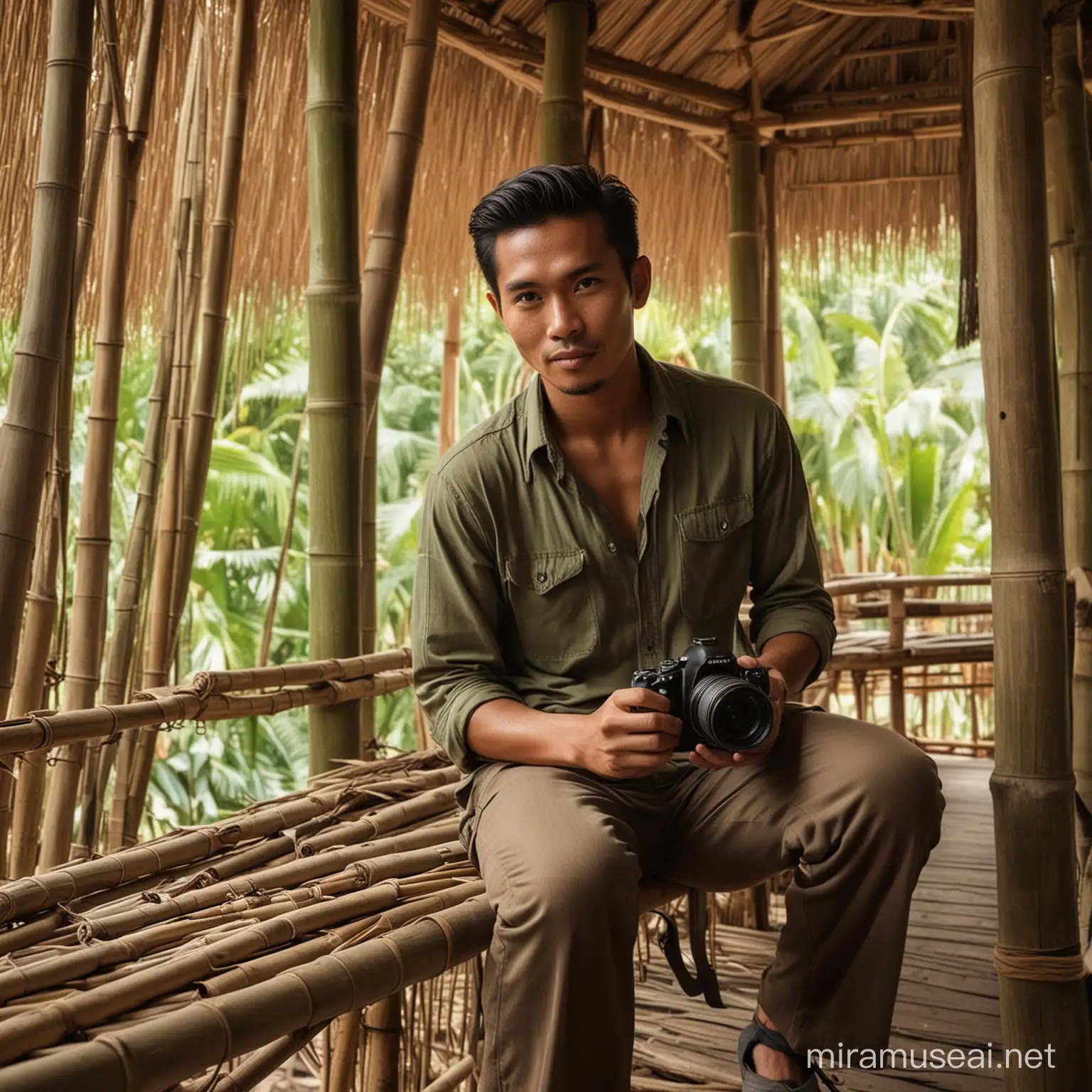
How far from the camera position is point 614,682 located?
4.84ft

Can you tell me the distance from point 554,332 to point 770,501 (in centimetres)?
35

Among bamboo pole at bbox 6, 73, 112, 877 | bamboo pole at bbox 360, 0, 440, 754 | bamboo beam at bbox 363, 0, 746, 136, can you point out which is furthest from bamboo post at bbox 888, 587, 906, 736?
bamboo pole at bbox 6, 73, 112, 877

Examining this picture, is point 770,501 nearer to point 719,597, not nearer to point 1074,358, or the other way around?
point 719,597

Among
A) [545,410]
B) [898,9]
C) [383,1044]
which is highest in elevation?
[898,9]

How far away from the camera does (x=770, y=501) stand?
152cm

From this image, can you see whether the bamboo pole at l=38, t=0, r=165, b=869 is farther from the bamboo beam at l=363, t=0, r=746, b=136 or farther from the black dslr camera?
the black dslr camera

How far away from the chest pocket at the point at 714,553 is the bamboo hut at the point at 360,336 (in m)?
0.30

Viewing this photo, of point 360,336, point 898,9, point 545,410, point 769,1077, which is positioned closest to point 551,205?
point 545,410

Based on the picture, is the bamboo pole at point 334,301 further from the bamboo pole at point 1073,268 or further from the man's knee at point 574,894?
the bamboo pole at point 1073,268

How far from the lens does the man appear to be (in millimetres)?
1178

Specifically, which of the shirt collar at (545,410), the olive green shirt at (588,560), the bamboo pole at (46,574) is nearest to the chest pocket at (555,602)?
the olive green shirt at (588,560)

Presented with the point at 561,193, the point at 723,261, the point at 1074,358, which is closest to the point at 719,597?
the point at 561,193

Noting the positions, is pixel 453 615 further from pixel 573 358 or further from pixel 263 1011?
pixel 263 1011

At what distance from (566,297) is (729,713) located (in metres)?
0.51
